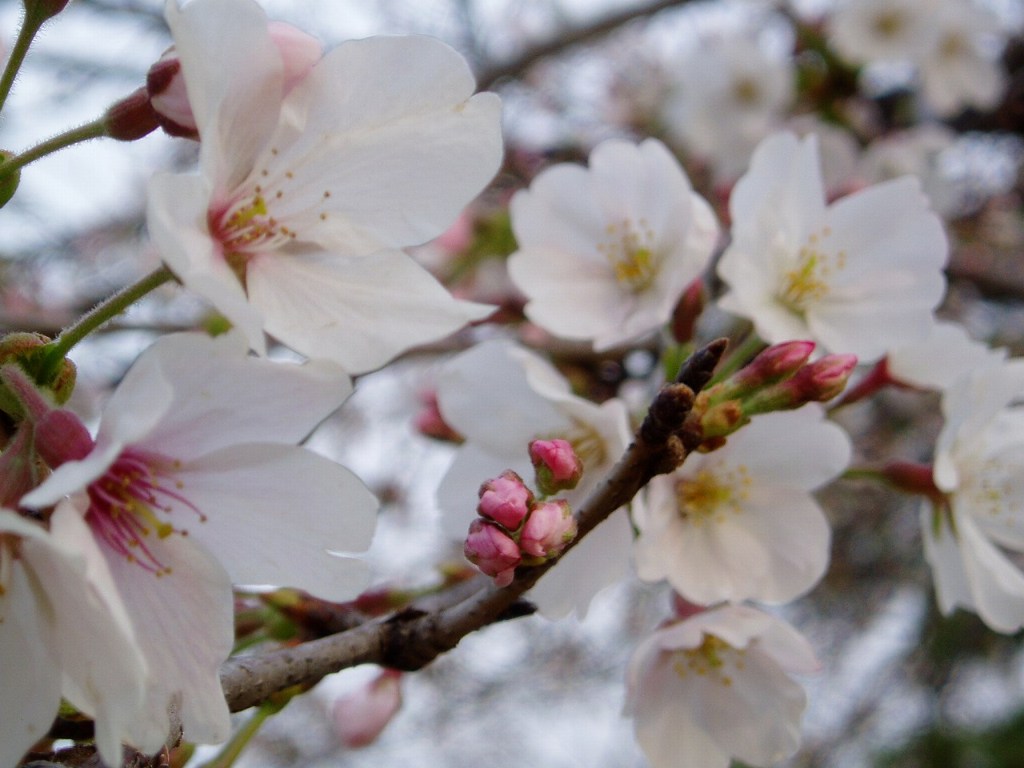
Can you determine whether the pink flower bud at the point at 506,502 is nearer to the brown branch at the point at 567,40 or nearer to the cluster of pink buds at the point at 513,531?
the cluster of pink buds at the point at 513,531

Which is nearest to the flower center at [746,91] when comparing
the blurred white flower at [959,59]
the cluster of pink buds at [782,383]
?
the blurred white flower at [959,59]

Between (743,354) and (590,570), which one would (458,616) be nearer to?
(590,570)

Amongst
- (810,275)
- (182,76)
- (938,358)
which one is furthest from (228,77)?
(938,358)

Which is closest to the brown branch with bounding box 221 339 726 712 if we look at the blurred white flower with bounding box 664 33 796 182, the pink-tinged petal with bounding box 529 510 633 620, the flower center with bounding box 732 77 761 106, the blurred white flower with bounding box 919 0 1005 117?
the pink-tinged petal with bounding box 529 510 633 620

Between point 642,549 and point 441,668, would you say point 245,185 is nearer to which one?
point 642,549

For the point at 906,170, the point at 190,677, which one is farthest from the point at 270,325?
the point at 906,170

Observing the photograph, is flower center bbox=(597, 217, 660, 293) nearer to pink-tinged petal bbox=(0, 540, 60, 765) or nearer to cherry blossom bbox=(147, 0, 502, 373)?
cherry blossom bbox=(147, 0, 502, 373)
